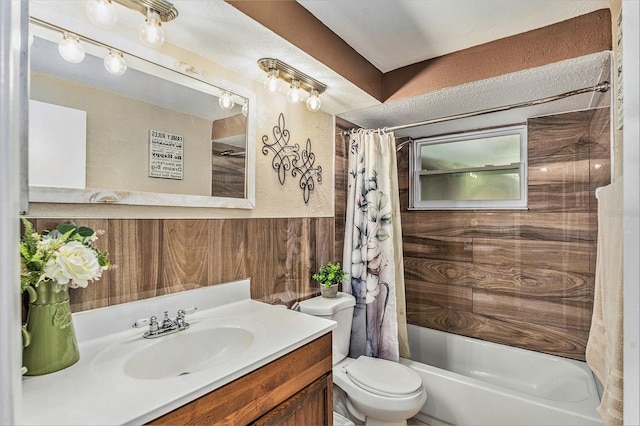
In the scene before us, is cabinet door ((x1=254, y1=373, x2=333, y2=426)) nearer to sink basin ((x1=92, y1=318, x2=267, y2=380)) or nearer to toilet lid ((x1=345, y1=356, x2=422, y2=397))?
sink basin ((x1=92, y1=318, x2=267, y2=380))

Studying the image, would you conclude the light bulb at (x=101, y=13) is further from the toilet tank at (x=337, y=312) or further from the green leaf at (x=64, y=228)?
the toilet tank at (x=337, y=312)

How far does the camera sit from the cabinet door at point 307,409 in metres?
1.03

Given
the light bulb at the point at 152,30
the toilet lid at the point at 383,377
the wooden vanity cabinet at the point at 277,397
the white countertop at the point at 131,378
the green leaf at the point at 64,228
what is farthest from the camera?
the toilet lid at the point at 383,377

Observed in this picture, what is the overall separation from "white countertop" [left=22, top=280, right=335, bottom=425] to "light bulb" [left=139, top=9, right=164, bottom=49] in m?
Answer: 0.99

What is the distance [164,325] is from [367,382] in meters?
1.12

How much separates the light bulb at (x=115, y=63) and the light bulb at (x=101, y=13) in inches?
4.8

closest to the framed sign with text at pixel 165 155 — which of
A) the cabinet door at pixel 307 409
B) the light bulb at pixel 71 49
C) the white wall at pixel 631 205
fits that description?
the light bulb at pixel 71 49

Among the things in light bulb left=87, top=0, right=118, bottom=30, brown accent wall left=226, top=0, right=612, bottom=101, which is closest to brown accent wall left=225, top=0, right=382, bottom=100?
brown accent wall left=226, top=0, right=612, bottom=101

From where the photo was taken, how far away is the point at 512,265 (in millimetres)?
2354

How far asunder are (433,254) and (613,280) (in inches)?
67.7

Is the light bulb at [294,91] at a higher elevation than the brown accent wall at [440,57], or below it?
below

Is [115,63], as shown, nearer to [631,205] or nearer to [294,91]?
[294,91]

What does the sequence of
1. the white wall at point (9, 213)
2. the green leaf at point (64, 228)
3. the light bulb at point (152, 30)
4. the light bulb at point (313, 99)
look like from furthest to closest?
the light bulb at point (313, 99) → the light bulb at point (152, 30) → the green leaf at point (64, 228) → the white wall at point (9, 213)

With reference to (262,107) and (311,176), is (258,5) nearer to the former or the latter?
(262,107)
